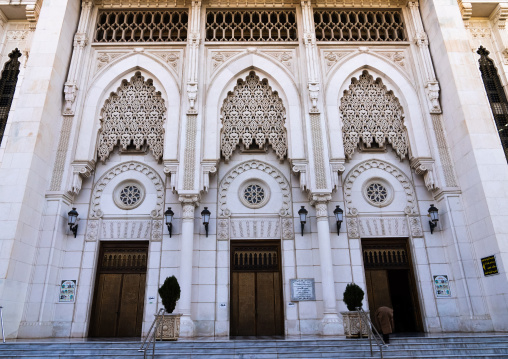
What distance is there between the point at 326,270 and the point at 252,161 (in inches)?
153

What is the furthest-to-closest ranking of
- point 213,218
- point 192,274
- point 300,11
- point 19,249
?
point 300,11, point 213,218, point 192,274, point 19,249

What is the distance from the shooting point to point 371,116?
458 inches

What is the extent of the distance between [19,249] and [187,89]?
6218mm

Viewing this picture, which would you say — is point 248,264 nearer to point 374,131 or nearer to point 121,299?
point 121,299

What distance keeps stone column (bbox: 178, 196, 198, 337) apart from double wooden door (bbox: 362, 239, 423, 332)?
16.1ft

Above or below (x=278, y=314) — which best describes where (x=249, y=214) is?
above

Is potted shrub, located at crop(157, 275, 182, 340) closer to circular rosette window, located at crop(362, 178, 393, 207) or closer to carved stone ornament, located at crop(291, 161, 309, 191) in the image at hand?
carved stone ornament, located at crop(291, 161, 309, 191)

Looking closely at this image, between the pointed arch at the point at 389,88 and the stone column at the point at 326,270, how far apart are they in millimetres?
1553

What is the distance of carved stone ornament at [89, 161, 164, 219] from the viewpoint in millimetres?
10739

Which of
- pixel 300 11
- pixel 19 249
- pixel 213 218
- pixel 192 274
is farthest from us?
pixel 300 11

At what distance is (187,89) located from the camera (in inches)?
443

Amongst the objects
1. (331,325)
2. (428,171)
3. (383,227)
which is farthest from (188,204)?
(428,171)

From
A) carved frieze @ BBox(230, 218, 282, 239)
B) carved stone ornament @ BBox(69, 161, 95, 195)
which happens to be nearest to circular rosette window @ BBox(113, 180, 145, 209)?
carved stone ornament @ BBox(69, 161, 95, 195)

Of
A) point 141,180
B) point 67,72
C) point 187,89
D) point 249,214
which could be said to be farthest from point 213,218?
point 67,72
